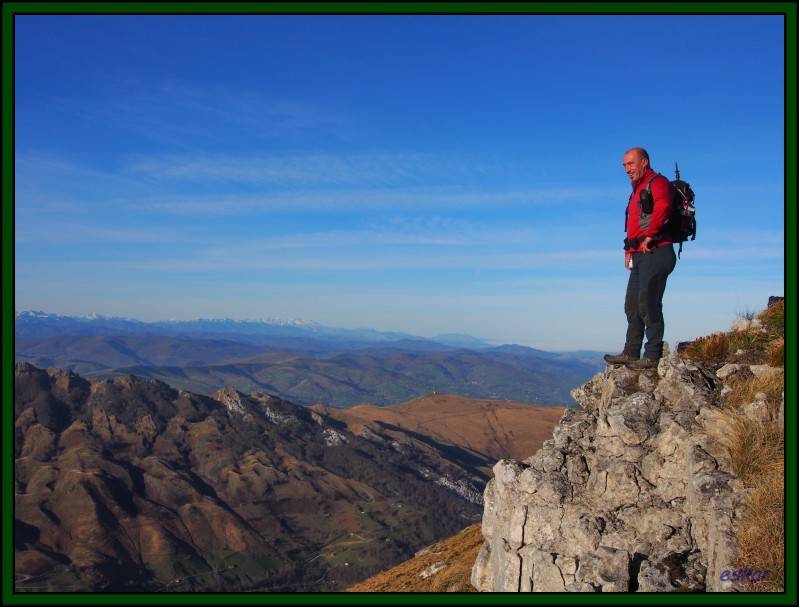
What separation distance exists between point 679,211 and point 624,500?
21.0 feet

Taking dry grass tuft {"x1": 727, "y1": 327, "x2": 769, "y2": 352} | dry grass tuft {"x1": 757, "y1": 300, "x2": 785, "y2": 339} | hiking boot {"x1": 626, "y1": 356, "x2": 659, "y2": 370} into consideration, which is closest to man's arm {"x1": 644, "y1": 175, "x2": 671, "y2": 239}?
hiking boot {"x1": 626, "y1": 356, "x2": 659, "y2": 370}

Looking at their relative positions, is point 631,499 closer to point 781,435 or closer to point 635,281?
point 781,435

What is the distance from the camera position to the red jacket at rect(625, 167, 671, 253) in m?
13.7

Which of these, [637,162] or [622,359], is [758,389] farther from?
[637,162]

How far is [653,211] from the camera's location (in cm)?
1390

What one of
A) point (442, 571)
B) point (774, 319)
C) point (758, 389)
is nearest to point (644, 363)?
point (758, 389)

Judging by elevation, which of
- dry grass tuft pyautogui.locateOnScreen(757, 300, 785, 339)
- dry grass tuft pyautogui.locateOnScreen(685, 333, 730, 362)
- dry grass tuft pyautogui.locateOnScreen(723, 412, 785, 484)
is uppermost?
dry grass tuft pyautogui.locateOnScreen(757, 300, 785, 339)

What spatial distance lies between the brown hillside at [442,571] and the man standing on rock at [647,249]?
26.9 ft

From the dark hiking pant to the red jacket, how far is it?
30 centimetres

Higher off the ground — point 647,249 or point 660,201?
point 660,201

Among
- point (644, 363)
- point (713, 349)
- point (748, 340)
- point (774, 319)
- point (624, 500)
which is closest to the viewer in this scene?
point (624, 500)

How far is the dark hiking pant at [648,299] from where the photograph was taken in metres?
14.4

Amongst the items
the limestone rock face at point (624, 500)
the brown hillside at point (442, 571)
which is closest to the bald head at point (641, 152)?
the limestone rock face at point (624, 500)

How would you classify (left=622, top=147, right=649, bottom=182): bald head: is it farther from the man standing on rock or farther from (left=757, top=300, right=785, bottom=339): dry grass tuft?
(left=757, top=300, right=785, bottom=339): dry grass tuft
